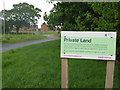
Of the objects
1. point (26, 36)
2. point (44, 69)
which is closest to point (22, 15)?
point (26, 36)

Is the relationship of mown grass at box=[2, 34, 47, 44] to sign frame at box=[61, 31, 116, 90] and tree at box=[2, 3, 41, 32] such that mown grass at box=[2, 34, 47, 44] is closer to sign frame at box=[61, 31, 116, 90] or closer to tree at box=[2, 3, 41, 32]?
tree at box=[2, 3, 41, 32]

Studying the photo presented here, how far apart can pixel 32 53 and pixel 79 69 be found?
5.16ft

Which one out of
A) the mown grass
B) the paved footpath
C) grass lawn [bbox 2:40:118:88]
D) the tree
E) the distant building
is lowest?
grass lawn [bbox 2:40:118:88]

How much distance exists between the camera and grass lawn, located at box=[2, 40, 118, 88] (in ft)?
12.1

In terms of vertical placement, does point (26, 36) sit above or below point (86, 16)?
below

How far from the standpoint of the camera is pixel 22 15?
489 centimetres

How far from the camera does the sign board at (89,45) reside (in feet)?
7.95

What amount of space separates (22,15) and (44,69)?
1.93 metres

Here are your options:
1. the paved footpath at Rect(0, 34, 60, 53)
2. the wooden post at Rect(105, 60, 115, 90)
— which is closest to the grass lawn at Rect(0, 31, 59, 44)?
the paved footpath at Rect(0, 34, 60, 53)

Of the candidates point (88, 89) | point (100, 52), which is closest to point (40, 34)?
point (88, 89)

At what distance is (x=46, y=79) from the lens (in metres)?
3.83

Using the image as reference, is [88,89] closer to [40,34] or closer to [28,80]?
[28,80]

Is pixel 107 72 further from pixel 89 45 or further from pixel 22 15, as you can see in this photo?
pixel 22 15

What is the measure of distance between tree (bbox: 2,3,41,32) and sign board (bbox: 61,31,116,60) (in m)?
2.60
